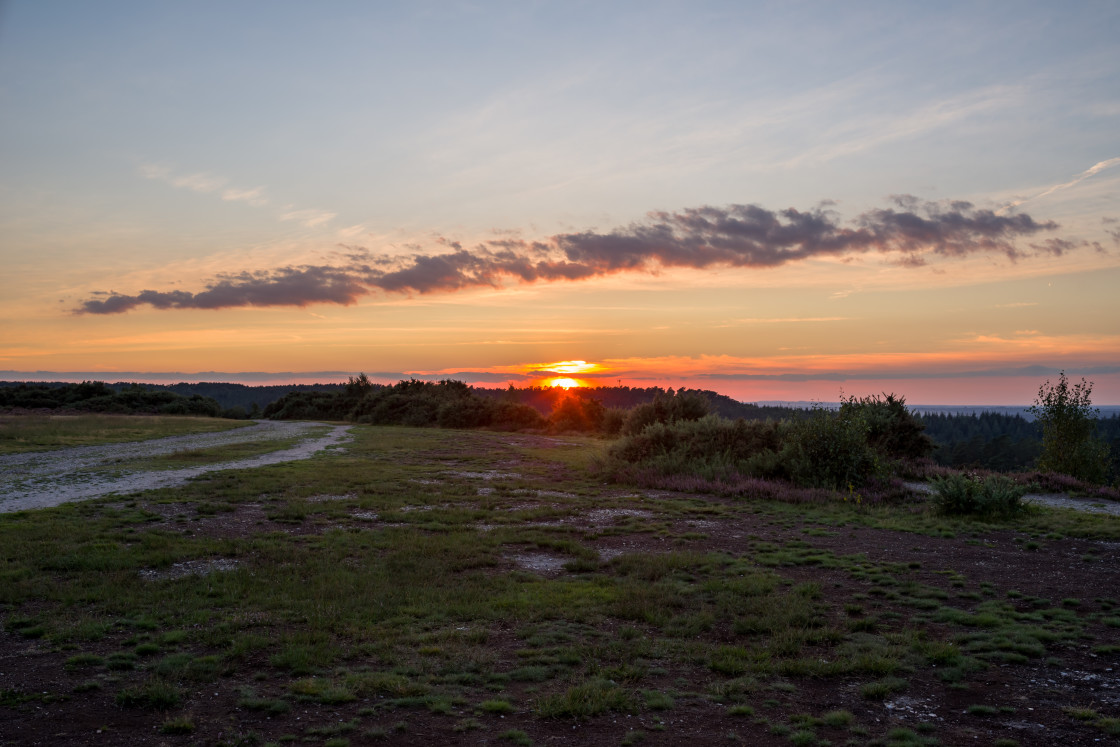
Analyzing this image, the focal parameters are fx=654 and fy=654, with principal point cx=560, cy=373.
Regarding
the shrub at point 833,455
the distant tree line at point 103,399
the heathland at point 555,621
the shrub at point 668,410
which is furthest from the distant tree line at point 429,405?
the heathland at point 555,621

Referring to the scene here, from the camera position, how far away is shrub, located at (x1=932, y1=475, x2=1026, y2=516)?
1647 centimetres

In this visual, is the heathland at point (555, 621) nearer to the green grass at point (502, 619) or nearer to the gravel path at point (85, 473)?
the green grass at point (502, 619)

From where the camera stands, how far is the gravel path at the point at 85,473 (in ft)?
56.6

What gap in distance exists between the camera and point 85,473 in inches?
863

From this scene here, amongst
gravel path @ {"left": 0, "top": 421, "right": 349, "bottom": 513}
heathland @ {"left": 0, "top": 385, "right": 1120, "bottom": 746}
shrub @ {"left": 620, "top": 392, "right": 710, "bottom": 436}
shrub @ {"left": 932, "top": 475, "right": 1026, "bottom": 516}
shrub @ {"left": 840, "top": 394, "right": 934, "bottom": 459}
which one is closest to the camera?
heathland @ {"left": 0, "top": 385, "right": 1120, "bottom": 746}

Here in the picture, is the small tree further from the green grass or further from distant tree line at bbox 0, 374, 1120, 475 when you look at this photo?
distant tree line at bbox 0, 374, 1120, 475

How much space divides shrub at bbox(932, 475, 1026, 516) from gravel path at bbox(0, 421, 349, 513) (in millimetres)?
22119

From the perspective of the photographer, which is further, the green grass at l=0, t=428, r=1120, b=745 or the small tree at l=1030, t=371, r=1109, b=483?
the small tree at l=1030, t=371, r=1109, b=483

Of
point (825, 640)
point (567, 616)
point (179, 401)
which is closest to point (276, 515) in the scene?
point (567, 616)

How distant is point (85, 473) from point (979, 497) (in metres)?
27.1

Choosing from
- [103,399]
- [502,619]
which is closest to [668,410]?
[502,619]

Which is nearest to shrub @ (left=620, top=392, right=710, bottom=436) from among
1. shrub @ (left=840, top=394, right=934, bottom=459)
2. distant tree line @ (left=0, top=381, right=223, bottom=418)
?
shrub @ (left=840, top=394, right=934, bottom=459)

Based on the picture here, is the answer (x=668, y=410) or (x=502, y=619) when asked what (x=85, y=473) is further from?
(x=668, y=410)

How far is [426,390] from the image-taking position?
274 feet
